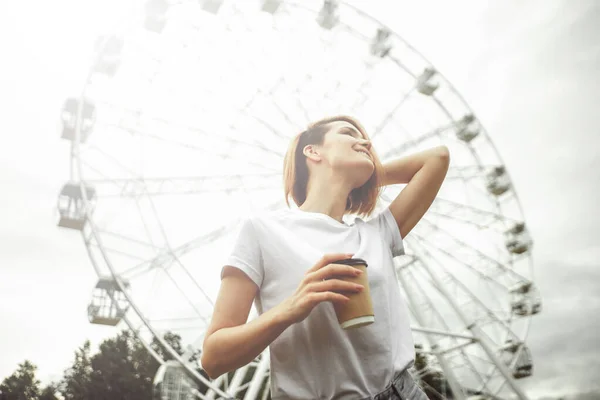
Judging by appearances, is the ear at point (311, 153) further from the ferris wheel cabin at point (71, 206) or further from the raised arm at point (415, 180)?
the ferris wheel cabin at point (71, 206)

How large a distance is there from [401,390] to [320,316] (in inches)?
12.5

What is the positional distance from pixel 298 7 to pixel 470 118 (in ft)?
19.1

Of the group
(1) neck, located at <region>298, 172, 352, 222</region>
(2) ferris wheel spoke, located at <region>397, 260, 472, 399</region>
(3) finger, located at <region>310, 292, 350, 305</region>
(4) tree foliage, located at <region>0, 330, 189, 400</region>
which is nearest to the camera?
(3) finger, located at <region>310, 292, 350, 305</region>

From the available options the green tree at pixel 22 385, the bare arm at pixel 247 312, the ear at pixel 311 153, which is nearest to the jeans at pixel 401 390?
the bare arm at pixel 247 312

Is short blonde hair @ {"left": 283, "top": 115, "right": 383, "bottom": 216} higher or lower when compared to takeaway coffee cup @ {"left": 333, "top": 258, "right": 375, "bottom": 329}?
higher

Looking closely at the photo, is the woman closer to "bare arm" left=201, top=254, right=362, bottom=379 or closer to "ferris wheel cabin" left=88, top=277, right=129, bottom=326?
"bare arm" left=201, top=254, right=362, bottom=379

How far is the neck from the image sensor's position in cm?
176

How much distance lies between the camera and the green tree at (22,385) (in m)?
47.2

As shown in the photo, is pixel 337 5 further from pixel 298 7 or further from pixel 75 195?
pixel 75 195

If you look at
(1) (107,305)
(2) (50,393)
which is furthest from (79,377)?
(1) (107,305)

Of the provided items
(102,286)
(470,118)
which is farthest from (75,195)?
(470,118)

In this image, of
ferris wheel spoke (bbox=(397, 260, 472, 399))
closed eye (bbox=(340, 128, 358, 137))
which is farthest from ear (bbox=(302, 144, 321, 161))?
ferris wheel spoke (bbox=(397, 260, 472, 399))

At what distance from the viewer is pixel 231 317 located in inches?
54.4

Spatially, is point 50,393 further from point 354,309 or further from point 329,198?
point 354,309
